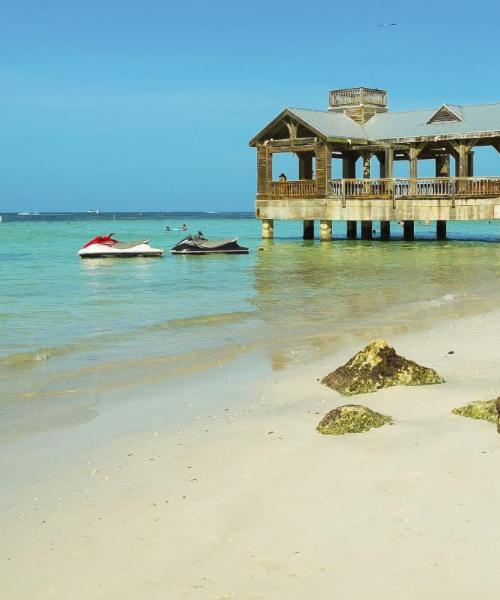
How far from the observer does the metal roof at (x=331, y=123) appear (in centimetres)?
4103

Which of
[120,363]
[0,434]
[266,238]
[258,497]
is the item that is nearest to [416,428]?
[258,497]

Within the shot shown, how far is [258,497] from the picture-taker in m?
5.42

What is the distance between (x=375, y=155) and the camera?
1822 inches

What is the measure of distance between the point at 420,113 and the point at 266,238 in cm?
1105

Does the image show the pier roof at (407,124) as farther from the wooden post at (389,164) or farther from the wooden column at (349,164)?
the wooden column at (349,164)

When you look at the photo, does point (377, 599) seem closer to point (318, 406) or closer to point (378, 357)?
point (318, 406)

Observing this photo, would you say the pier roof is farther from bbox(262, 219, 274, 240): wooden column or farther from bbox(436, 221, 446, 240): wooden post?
bbox(436, 221, 446, 240): wooden post

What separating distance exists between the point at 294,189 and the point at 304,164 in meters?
3.43

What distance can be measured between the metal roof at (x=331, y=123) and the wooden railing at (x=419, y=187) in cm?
245

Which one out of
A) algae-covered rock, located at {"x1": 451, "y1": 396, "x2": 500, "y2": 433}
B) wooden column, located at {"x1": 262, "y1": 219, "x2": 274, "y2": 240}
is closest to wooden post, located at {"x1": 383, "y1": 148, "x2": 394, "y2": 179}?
wooden column, located at {"x1": 262, "y1": 219, "x2": 274, "y2": 240}

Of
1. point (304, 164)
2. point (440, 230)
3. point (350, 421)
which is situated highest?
point (304, 164)

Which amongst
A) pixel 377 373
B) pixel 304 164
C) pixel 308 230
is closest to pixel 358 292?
pixel 377 373

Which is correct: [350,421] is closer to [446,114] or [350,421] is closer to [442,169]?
[446,114]

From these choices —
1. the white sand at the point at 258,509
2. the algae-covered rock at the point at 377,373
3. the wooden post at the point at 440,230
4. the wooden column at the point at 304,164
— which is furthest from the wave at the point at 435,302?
the wooden post at the point at 440,230
